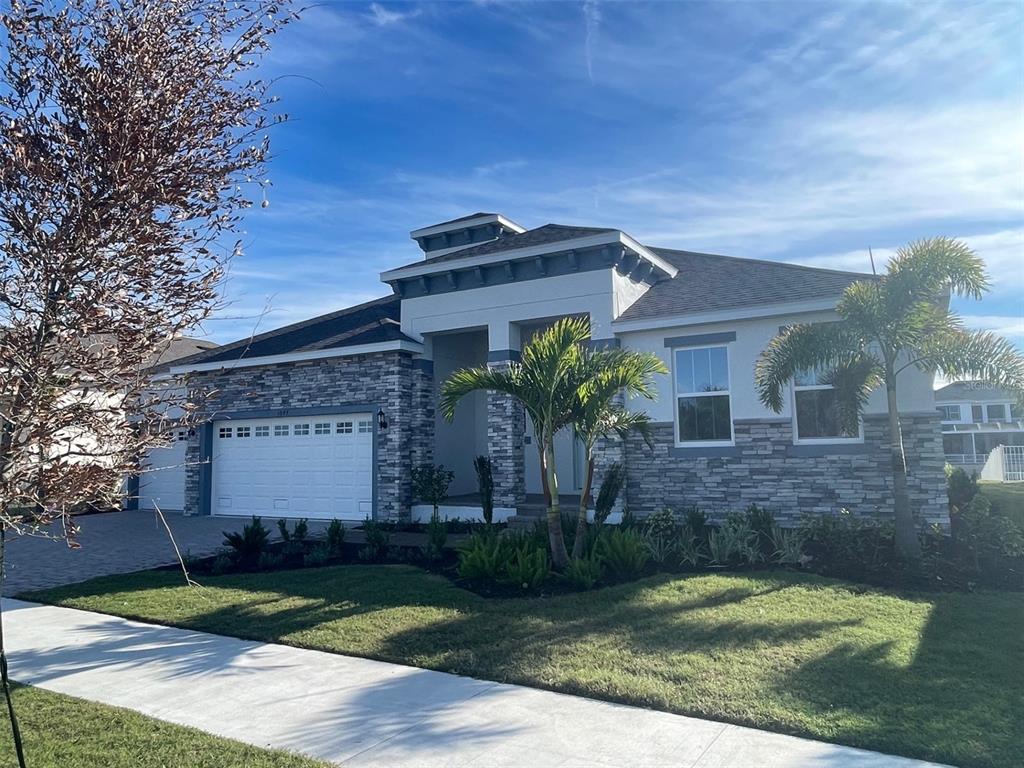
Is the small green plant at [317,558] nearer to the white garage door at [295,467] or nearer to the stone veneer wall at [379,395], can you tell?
the stone veneer wall at [379,395]

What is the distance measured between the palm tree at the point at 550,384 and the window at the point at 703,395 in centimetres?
460

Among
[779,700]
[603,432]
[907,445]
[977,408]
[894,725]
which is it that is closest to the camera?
[894,725]

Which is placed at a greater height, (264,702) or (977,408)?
(977,408)

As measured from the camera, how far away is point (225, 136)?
4242 mm

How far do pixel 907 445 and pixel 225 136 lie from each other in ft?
37.6

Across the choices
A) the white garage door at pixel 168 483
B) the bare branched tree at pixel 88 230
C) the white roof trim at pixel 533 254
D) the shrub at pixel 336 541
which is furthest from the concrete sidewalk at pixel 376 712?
the white garage door at pixel 168 483

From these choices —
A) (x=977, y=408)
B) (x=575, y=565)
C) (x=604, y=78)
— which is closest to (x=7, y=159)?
(x=575, y=565)

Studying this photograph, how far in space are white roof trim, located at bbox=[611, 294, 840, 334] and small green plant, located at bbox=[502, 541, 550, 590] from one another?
607 cm

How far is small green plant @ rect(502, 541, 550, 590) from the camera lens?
8.62m

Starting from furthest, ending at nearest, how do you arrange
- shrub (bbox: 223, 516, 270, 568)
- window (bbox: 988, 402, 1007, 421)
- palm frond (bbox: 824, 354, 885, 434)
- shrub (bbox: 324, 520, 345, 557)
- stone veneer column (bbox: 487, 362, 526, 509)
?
window (bbox: 988, 402, 1007, 421) → stone veneer column (bbox: 487, 362, 526, 509) → shrub (bbox: 324, 520, 345, 557) → shrub (bbox: 223, 516, 270, 568) → palm frond (bbox: 824, 354, 885, 434)

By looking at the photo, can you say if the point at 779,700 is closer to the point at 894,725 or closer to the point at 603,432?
the point at 894,725

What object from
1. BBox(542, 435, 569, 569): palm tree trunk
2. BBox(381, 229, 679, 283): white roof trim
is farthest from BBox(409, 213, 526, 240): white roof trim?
BBox(542, 435, 569, 569): palm tree trunk

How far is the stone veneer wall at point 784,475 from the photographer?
11.4 metres

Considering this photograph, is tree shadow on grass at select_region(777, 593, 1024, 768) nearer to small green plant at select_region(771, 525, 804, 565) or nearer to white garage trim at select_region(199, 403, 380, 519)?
small green plant at select_region(771, 525, 804, 565)
